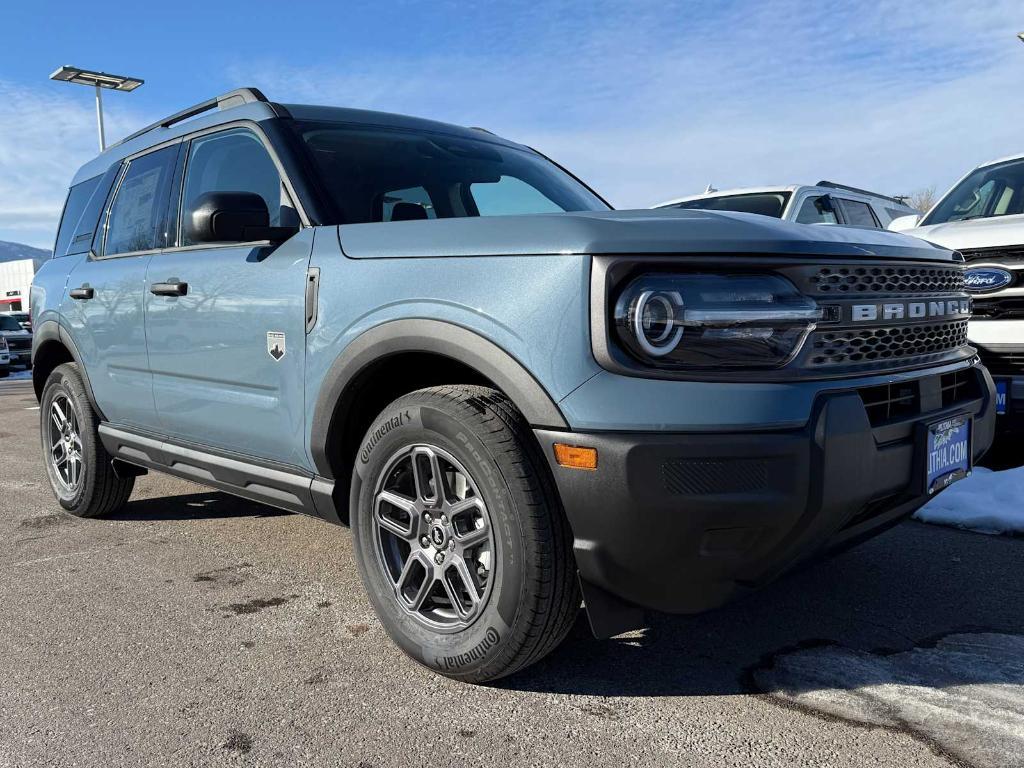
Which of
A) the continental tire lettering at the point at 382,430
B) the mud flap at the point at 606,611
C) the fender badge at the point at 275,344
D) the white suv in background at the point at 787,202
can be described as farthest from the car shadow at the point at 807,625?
the white suv in background at the point at 787,202

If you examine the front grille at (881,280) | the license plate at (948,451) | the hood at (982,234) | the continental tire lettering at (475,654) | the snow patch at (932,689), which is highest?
the hood at (982,234)

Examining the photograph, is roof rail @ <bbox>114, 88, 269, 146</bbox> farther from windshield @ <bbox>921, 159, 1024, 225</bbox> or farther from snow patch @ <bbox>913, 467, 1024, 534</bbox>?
windshield @ <bbox>921, 159, 1024, 225</bbox>

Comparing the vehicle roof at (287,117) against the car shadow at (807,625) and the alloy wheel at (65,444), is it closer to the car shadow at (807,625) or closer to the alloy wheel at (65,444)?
the alloy wheel at (65,444)

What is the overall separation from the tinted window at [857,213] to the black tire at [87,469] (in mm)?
7141

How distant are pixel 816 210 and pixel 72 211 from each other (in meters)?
6.30

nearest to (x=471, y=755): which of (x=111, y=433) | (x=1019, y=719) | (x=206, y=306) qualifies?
(x=1019, y=719)

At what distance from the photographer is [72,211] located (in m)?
4.93

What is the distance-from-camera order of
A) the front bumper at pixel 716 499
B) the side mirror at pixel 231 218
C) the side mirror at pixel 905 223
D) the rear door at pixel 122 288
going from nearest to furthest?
the front bumper at pixel 716 499, the side mirror at pixel 231 218, the rear door at pixel 122 288, the side mirror at pixel 905 223

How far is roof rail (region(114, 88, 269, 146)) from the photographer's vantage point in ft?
11.5

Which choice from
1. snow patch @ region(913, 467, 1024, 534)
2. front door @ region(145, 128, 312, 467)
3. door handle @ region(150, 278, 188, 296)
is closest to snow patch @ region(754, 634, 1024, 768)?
snow patch @ region(913, 467, 1024, 534)

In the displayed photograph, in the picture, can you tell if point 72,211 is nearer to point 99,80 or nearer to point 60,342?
point 60,342

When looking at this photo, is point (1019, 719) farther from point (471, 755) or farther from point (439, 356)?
point (439, 356)

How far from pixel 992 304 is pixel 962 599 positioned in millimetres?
2049

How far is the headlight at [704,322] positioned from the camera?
207cm
